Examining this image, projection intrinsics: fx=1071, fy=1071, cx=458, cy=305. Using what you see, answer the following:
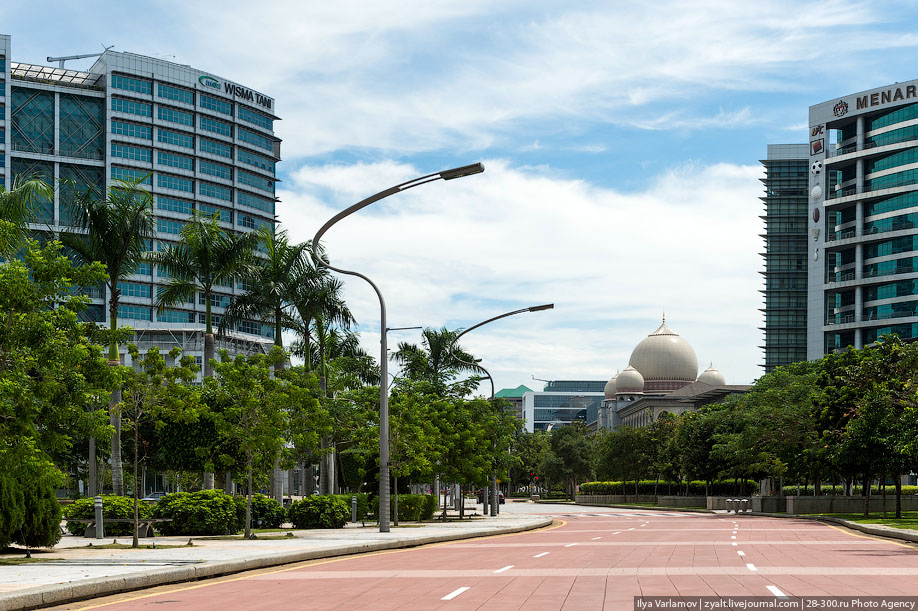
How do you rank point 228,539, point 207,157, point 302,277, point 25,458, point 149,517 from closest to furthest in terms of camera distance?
point 25,458, point 228,539, point 149,517, point 302,277, point 207,157

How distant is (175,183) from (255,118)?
1675 centimetres

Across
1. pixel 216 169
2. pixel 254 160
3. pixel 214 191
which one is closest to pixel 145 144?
pixel 216 169

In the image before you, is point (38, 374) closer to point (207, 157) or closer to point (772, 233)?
point (207, 157)

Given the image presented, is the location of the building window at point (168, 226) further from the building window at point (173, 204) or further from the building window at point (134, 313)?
the building window at point (134, 313)

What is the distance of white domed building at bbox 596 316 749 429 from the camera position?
139 metres

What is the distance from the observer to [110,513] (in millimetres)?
31609

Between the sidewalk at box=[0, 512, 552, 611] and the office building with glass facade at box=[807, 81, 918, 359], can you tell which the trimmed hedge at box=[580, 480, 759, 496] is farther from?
the sidewalk at box=[0, 512, 552, 611]

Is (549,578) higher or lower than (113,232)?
lower

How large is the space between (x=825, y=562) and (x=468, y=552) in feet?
28.9

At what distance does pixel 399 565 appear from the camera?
21.5 meters

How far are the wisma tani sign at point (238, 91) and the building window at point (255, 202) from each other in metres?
13.1

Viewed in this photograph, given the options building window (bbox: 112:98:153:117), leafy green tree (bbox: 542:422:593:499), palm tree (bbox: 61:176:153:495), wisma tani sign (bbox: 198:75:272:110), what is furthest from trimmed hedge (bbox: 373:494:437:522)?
wisma tani sign (bbox: 198:75:272:110)

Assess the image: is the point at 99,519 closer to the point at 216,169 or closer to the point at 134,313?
the point at 134,313

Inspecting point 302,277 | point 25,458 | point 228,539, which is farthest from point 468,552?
point 302,277
